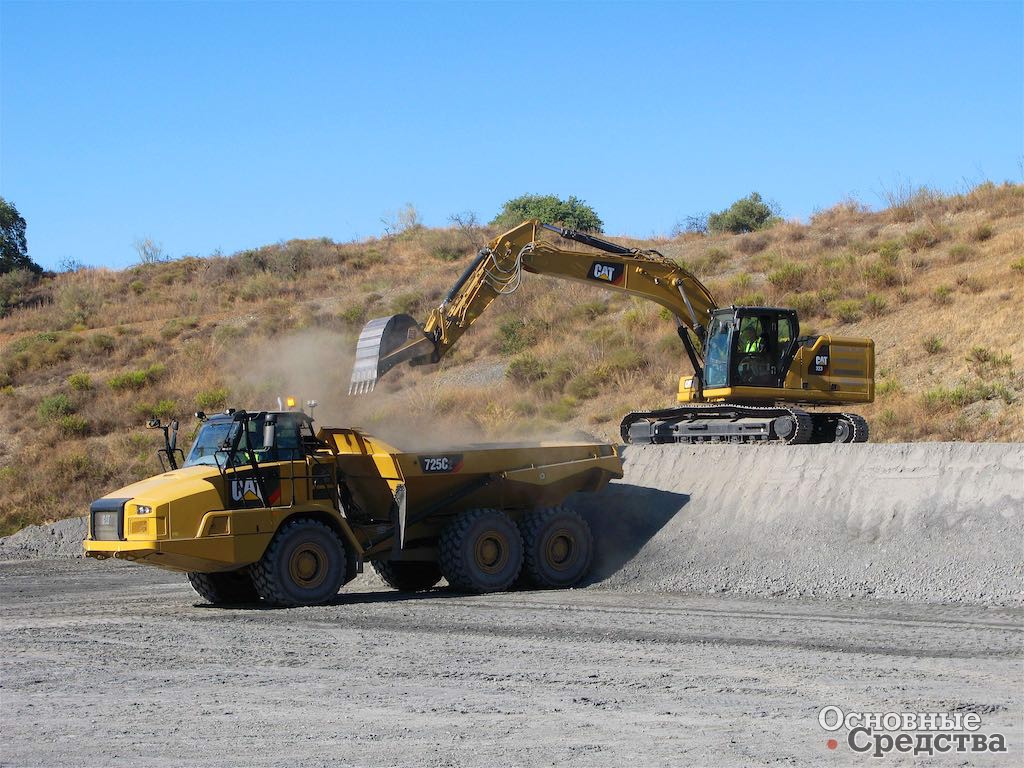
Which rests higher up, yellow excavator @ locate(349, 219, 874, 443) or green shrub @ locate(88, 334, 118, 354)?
green shrub @ locate(88, 334, 118, 354)

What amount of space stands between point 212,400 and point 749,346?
65.2 feet

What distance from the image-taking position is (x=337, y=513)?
15.0 m

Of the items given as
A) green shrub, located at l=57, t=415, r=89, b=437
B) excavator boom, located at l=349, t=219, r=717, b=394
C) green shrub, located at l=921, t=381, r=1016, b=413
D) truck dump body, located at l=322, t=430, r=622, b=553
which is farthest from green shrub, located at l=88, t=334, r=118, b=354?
truck dump body, located at l=322, t=430, r=622, b=553

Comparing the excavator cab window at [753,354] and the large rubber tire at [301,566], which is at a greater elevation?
the excavator cab window at [753,354]

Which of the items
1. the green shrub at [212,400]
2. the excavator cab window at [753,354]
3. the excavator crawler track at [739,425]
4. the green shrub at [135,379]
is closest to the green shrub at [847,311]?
the excavator crawler track at [739,425]

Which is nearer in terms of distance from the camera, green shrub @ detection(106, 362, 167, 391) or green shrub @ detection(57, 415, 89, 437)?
green shrub @ detection(57, 415, 89, 437)

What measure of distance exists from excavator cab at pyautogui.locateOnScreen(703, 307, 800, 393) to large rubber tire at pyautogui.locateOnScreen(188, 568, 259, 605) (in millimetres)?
9249

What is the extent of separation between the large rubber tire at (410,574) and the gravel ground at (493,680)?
211cm

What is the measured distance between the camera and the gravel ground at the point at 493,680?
763 centimetres

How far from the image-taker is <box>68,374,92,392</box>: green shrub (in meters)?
39.2

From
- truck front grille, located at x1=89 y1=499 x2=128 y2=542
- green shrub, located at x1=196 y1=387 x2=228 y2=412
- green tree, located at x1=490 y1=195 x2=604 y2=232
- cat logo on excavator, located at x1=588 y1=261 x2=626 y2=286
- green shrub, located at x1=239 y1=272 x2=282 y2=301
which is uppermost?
Result: green tree, located at x1=490 y1=195 x2=604 y2=232

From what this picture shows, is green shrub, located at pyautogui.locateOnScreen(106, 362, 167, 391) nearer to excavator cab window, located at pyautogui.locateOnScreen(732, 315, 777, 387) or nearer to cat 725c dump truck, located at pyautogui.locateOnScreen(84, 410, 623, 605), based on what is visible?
excavator cab window, located at pyautogui.locateOnScreen(732, 315, 777, 387)

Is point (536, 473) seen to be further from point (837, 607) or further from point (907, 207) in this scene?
point (907, 207)

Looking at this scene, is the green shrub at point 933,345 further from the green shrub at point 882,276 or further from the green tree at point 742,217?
the green tree at point 742,217
